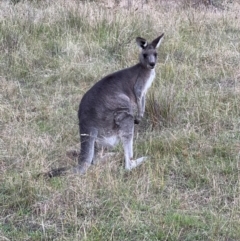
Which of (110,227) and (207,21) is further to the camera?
(207,21)

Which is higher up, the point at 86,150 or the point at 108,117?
the point at 108,117

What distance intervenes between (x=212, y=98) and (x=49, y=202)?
2558 mm

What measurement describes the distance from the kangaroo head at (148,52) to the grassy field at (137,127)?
1.41ft

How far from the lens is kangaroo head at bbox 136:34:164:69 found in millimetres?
5469

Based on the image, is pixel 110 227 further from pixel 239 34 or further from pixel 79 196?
pixel 239 34

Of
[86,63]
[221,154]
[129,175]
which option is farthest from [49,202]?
[86,63]

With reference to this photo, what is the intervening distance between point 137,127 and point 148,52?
0.75 meters

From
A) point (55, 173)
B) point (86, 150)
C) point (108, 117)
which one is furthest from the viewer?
point (108, 117)

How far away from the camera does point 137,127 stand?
18.3 feet

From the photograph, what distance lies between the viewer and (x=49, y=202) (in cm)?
393

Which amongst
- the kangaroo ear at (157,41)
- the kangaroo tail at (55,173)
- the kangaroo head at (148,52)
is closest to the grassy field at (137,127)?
the kangaroo tail at (55,173)

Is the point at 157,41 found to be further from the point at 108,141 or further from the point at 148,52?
the point at 108,141

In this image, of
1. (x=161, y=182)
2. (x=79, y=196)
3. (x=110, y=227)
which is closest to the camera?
(x=110, y=227)

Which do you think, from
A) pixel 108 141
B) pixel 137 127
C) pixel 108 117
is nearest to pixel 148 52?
pixel 137 127
